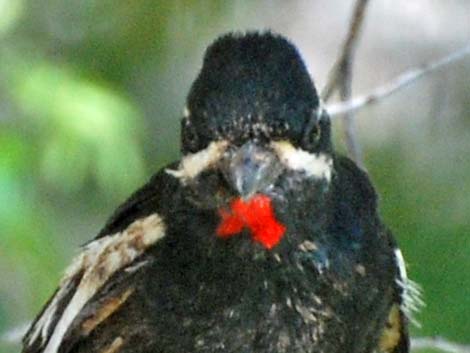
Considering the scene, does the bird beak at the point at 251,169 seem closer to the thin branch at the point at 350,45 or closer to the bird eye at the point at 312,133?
the bird eye at the point at 312,133

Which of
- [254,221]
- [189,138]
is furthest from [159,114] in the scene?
[254,221]

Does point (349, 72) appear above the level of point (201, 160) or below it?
below

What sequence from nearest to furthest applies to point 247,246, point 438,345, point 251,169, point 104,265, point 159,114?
point 251,169 < point 247,246 < point 104,265 < point 438,345 < point 159,114

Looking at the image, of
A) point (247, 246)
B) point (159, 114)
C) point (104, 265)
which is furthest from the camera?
point (159, 114)

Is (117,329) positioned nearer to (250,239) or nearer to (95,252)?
(95,252)

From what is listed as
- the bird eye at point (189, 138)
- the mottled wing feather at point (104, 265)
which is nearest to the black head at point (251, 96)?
the bird eye at point (189, 138)

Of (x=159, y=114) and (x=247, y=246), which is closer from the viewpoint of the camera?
(x=247, y=246)

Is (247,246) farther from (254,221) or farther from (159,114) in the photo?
(159,114)

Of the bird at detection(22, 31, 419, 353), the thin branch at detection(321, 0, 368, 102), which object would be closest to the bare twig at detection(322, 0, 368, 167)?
the thin branch at detection(321, 0, 368, 102)

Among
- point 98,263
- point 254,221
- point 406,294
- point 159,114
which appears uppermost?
point 254,221
